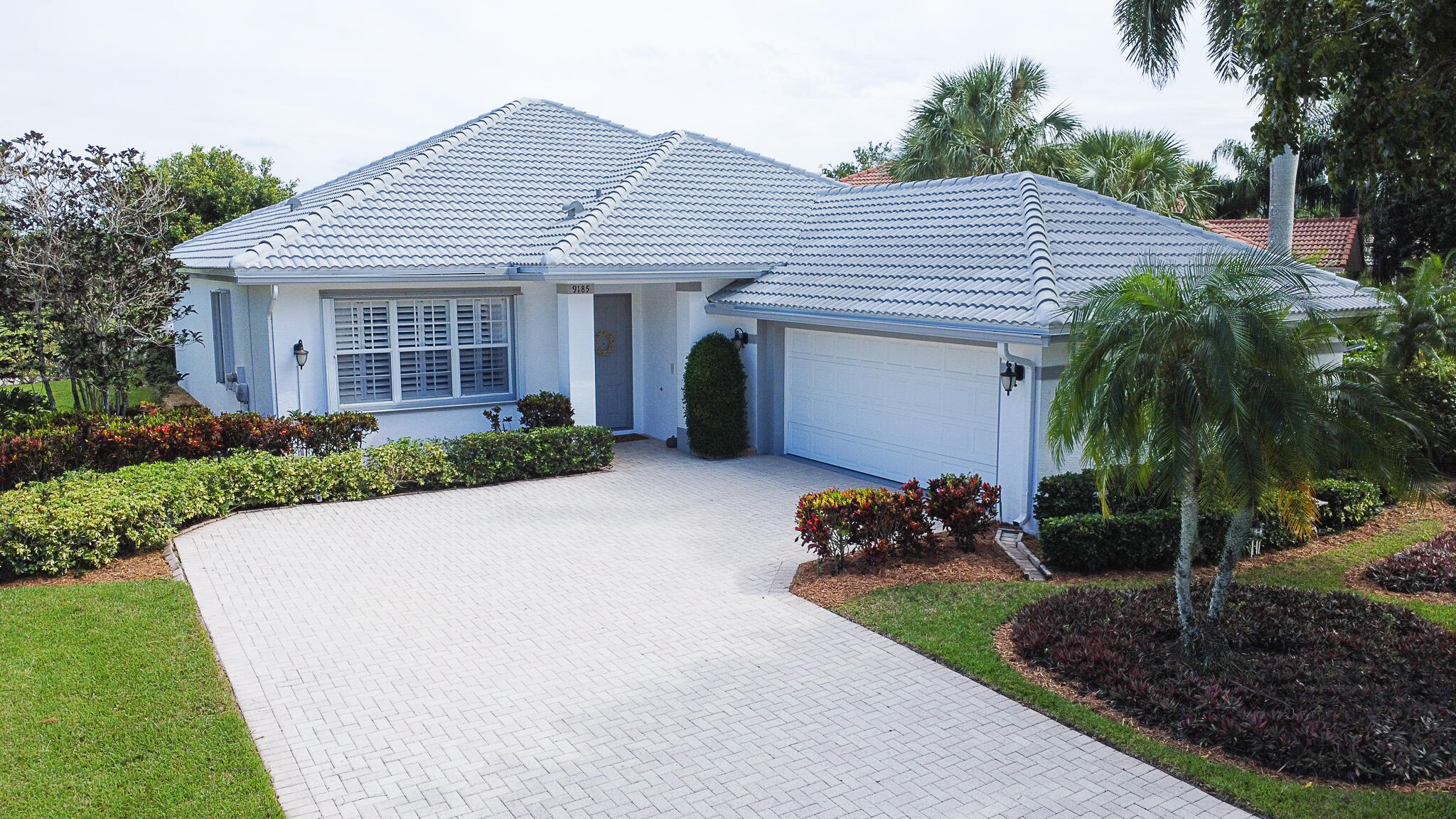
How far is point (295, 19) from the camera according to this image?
15070 mm

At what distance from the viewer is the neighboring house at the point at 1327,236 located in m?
32.8

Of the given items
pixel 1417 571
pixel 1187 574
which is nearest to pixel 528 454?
pixel 1187 574

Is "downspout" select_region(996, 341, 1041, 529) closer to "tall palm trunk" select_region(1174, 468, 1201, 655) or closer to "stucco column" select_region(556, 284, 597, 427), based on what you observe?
"tall palm trunk" select_region(1174, 468, 1201, 655)

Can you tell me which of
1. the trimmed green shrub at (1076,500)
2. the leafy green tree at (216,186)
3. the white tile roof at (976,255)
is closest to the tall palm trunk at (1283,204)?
the white tile roof at (976,255)

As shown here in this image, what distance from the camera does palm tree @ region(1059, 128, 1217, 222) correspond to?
21703 mm

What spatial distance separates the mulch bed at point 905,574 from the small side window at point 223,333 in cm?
1262

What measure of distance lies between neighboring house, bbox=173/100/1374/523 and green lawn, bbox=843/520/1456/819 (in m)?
2.70

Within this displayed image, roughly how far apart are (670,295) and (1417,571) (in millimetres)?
11035

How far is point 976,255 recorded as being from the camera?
13.8 m

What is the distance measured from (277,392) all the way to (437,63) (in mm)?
8537

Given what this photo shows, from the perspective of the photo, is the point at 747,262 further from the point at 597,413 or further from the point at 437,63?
the point at 437,63

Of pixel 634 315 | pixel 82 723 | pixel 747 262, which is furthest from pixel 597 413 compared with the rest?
pixel 82 723

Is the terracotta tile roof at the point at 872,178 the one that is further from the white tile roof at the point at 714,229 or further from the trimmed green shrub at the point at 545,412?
the trimmed green shrub at the point at 545,412

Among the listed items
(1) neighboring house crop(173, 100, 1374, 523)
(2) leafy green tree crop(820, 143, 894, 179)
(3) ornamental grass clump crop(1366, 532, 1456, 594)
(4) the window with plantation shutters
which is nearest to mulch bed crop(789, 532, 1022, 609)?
(1) neighboring house crop(173, 100, 1374, 523)
